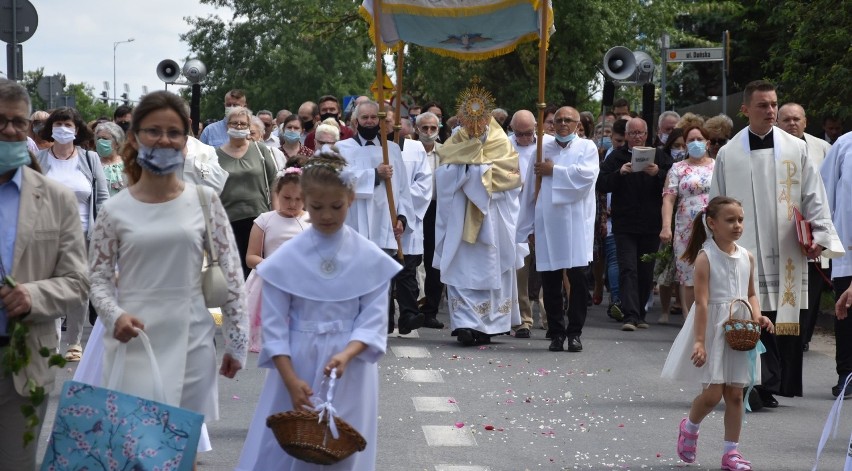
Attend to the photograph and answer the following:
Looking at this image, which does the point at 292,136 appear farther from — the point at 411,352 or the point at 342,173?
the point at 342,173

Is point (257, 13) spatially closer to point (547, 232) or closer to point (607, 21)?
point (607, 21)

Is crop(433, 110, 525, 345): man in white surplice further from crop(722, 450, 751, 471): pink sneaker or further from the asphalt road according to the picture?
crop(722, 450, 751, 471): pink sneaker

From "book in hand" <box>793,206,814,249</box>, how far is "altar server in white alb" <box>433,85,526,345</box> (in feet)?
13.9

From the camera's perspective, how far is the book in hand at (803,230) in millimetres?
10148

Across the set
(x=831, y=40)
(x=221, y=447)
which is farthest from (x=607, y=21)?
(x=221, y=447)

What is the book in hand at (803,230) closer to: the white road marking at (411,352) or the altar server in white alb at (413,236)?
the white road marking at (411,352)

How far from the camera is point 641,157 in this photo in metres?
15.3

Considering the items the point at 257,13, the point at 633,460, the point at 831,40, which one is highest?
the point at 257,13

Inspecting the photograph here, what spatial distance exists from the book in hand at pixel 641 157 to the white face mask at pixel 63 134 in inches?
226

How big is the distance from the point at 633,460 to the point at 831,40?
1115 cm

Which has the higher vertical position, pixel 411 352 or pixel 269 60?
pixel 269 60

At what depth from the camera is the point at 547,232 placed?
14.0 m

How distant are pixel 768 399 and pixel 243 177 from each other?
18.1ft

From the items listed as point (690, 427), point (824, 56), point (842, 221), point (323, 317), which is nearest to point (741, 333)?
point (690, 427)
